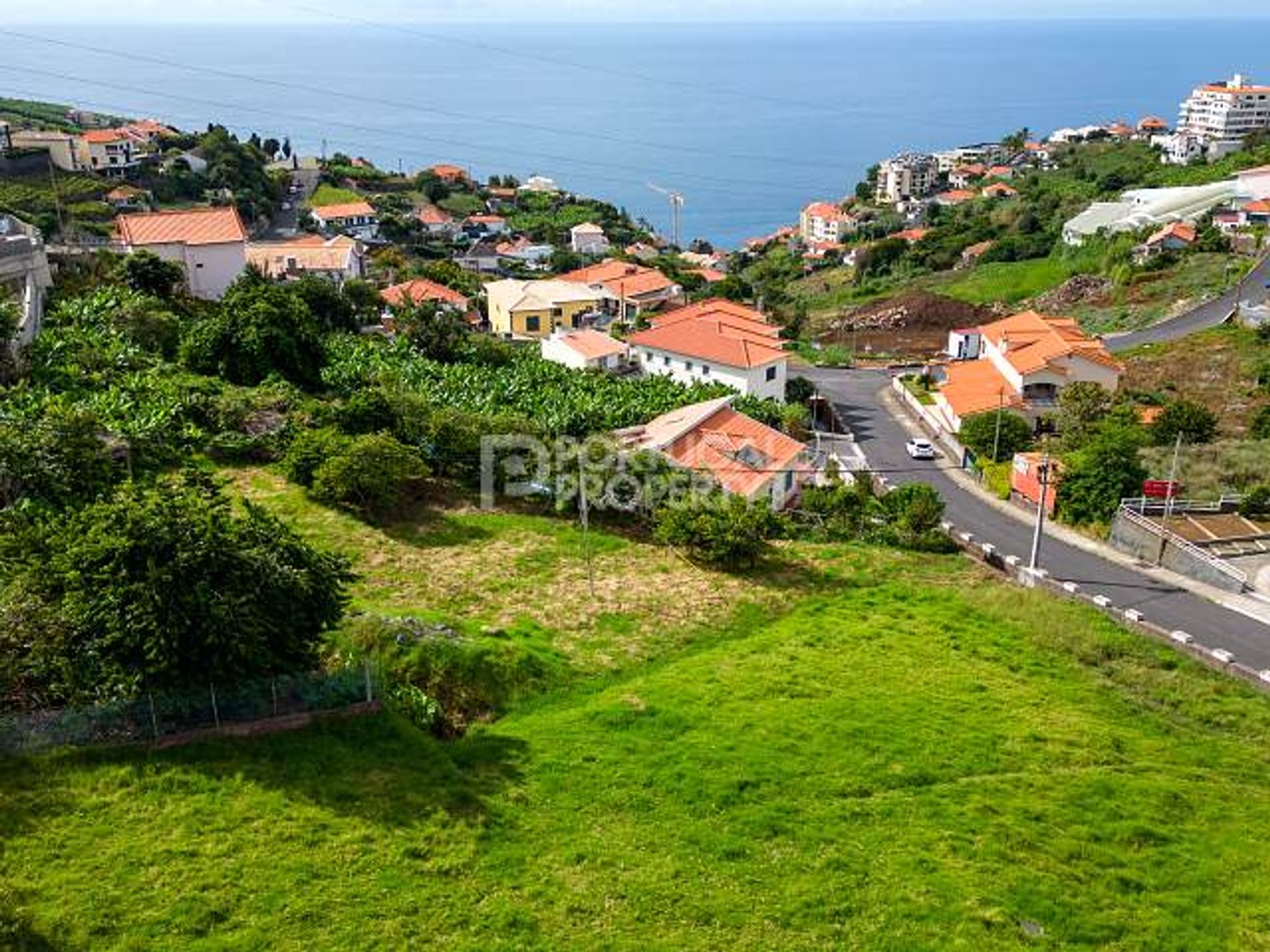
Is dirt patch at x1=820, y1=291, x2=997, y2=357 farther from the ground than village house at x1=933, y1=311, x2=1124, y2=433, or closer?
farther from the ground

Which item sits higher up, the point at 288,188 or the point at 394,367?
the point at 288,188

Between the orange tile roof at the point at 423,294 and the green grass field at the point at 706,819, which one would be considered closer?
the green grass field at the point at 706,819

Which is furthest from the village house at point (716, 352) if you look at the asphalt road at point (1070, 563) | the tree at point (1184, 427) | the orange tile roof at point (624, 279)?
the tree at point (1184, 427)

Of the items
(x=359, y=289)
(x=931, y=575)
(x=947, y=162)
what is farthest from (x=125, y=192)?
(x=947, y=162)

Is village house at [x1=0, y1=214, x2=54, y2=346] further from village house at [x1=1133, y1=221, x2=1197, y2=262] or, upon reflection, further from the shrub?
village house at [x1=1133, y1=221, x2=1197, y2=262]

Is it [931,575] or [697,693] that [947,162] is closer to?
[931,575]

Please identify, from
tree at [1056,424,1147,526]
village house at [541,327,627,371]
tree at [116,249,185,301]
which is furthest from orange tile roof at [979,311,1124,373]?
tree at [116,249,185,301]

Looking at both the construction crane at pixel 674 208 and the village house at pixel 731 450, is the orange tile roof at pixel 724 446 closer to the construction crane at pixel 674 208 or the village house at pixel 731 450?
the village house at pixel 731 450
